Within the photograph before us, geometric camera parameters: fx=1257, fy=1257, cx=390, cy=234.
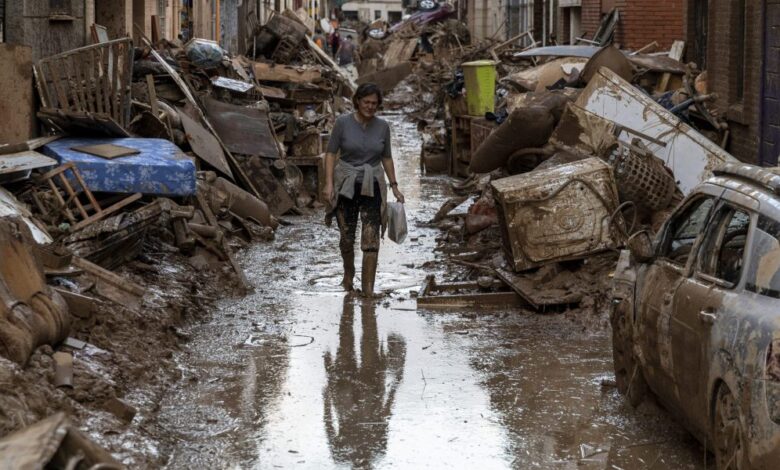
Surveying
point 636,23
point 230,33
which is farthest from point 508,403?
point 230,33

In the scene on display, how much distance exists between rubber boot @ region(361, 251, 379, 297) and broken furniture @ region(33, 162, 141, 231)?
2.12 m

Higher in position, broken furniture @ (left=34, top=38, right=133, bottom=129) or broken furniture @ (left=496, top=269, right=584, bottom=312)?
broken furniture @ (left=34, top=38, right=133, bottom=129)

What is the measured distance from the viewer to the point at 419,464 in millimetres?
6660

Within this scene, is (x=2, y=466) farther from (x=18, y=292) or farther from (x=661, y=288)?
(x=661, y=288)

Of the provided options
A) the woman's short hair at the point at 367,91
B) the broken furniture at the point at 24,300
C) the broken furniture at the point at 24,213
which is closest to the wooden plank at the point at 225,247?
the woman's short hair at the point at 367,91

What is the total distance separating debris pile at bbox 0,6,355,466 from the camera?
716cm

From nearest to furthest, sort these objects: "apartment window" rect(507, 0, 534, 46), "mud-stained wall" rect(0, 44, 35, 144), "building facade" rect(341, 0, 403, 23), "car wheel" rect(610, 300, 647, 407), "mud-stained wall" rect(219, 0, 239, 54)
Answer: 1. "car wheel" rect(610, 300, 647, 407)
2. "mud-stained wall" rect(0, 44, 35, 144)
3. "mud-stained wall" rect(219, 0, 239, 54)
4. "apartment window" rect(507, 0, 534, 46)
5. "building facade" rect(341, 0, 403, 23)

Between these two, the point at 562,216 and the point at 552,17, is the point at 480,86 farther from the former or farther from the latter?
the point at 552,17

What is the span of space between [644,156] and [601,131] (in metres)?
1.22

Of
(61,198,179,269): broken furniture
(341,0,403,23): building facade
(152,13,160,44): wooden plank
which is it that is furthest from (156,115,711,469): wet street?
(341,0,403,23): building facade

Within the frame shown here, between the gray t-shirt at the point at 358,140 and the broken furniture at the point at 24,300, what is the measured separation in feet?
13.4

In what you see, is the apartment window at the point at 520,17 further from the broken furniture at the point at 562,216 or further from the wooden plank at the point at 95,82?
the broken furniture at the point at 562,216

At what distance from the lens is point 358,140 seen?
1127cm

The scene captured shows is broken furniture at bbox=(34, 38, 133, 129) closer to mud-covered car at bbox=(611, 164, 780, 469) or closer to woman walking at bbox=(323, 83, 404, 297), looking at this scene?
woman walking at bbox=(323, 83, 404, 297)
